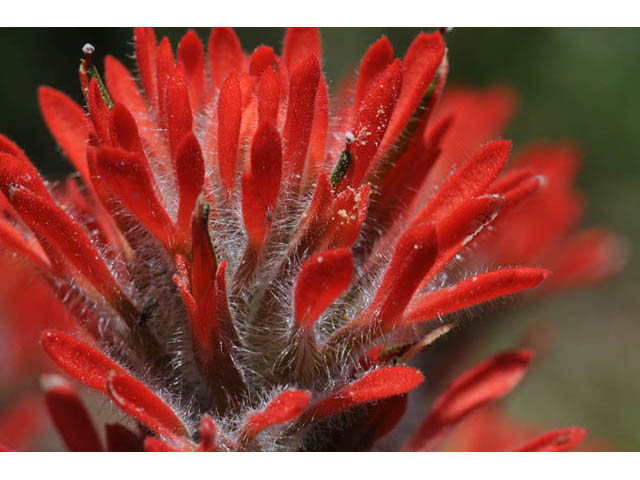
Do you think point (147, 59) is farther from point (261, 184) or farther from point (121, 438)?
point (121, 438)

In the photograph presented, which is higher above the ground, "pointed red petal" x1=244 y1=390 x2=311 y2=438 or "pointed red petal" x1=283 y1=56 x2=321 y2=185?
"pointed red petal" x1=283 y1=56 x2=321 y2=185

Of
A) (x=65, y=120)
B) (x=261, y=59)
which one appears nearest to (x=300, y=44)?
(x=261, y=59)

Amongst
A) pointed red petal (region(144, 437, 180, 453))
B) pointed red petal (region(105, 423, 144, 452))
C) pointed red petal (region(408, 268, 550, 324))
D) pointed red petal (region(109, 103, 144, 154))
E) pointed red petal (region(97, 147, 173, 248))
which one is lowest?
pointed red petal (region(105, 423, 144, 452))

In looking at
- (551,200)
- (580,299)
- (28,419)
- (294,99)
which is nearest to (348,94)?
(294,99)

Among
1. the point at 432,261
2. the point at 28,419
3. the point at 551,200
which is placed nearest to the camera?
the point at 432,261

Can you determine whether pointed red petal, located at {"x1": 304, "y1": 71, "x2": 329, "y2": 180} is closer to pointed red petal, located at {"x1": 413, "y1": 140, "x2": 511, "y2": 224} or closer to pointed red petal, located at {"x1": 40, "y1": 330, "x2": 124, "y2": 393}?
pointed red petal, located at {"x1": 413, "y1": 140, "x2": 511, "y2": 224}

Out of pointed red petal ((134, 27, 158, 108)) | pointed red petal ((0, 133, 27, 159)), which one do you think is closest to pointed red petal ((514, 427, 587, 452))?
pointed red petal ((134, 27, 158, 108))
